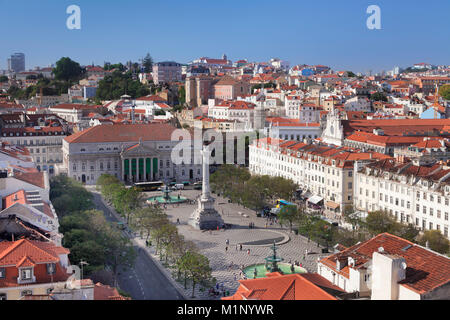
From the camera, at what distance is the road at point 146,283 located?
26.8 meters

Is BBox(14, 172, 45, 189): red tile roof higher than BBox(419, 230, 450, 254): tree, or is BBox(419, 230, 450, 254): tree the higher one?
BBox(14, 172, 45, 189): red tile roof

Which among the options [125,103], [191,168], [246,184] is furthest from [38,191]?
[125,103]

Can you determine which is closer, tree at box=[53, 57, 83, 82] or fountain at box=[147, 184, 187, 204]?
fountain at box=[147, 184, 187, 204]

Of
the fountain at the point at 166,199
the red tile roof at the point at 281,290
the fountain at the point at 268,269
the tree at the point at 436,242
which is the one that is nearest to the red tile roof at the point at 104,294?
the red tile roof at the point at 281,290

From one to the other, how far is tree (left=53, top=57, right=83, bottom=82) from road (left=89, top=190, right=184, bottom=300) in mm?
105398

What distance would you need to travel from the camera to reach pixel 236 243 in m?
37.7

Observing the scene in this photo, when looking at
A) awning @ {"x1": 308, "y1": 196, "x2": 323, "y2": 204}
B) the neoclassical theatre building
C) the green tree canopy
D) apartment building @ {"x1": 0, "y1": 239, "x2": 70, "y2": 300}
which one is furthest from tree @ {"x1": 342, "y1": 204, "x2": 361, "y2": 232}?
the green tree canopy

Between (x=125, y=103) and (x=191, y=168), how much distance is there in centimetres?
4219

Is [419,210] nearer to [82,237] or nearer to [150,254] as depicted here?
[150,254]

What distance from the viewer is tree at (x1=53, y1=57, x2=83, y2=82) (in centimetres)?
13012

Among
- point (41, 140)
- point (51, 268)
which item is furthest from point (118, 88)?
point (51, 268)

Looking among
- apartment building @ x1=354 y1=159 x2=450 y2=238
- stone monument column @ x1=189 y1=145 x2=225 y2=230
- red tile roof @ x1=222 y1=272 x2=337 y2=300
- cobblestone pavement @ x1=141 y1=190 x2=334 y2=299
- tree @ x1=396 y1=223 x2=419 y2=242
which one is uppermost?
red tile roof @ x1=222 y1=272 x2=337 y2=300

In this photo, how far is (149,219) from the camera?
36.8 m

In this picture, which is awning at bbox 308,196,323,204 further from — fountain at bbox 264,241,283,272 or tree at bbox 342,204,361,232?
fountain at bbox 264,241,283,272
